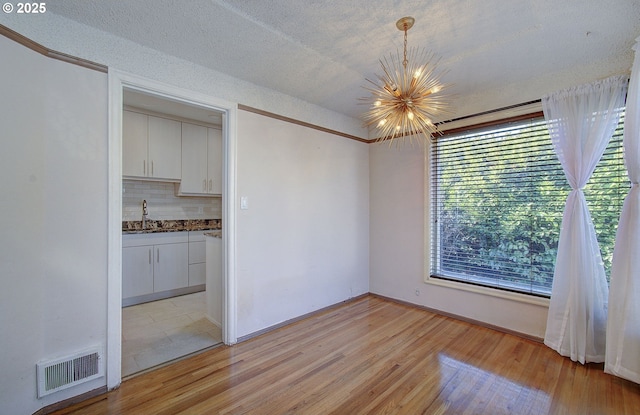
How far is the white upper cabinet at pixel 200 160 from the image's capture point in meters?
4.33

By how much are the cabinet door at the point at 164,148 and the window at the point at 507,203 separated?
3.70 metres

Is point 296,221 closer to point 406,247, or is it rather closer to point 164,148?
point 406,247

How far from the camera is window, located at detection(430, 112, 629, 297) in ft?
7.91

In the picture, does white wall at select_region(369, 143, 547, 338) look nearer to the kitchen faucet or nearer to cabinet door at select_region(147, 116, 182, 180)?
cabinet door at select_region(147, 116, 182, 180)

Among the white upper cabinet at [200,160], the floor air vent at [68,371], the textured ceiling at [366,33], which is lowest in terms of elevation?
the floor air vent at [68,371]

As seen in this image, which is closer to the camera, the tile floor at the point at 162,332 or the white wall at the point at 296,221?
the tile floor at the point at 162,332

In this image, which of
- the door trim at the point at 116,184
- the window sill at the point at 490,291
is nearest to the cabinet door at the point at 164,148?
the door trim at the point at 116,184

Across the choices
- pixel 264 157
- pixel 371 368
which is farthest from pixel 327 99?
pixel 371 368

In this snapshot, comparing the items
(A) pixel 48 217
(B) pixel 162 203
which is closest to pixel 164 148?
(B) pixel 162 203

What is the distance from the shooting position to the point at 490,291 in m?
2.99

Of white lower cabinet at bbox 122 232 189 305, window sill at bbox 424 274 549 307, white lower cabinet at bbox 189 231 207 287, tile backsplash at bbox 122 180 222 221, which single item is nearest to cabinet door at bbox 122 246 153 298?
white lower cabinet at bbox 122 232 189 305

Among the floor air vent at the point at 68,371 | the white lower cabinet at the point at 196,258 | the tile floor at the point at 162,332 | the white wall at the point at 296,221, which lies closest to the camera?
the floor air vent at the point at 68,371

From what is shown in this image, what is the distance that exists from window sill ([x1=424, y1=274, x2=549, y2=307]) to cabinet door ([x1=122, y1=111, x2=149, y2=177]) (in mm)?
4175

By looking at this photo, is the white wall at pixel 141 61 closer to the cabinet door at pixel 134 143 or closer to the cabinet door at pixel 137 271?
the cabinet door at pixel 134 143
